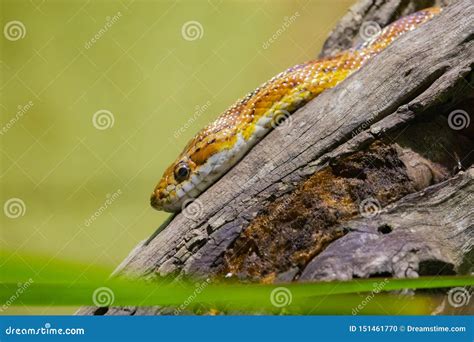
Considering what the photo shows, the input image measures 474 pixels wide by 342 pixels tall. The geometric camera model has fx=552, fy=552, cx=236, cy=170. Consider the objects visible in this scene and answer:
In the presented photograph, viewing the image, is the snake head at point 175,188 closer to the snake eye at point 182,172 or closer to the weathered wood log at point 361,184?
the snake eye at point 182,172

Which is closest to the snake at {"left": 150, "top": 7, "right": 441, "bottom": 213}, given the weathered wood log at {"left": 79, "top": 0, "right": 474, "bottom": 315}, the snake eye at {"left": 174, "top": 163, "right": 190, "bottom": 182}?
the snake eye at {"left": 174, "top": 163, "right": 190, "bottom": 182}

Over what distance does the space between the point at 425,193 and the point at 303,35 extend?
1.26 m

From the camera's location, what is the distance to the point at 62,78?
264 cm

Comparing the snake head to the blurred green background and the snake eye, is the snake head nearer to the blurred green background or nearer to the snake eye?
the snake eye

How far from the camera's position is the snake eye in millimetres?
2289

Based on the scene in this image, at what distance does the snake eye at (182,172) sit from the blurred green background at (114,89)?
0.32 m

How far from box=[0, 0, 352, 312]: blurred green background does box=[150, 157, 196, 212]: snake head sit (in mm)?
271

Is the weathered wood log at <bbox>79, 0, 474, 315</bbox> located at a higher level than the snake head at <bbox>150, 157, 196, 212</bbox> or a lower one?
higher

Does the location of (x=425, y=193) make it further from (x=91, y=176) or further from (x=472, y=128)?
(x=91, y=176)

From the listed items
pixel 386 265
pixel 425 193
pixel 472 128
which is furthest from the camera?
pixel 472 128

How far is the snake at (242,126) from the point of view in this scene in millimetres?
2248

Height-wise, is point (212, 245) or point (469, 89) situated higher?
point (469, 89)

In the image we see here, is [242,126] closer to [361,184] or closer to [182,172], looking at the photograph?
[182,172]

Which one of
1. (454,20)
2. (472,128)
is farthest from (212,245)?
(454,20)
